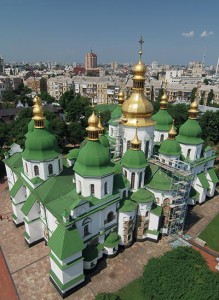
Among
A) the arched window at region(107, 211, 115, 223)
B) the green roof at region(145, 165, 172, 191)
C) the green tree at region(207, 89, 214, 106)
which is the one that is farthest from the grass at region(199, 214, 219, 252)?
the green tree at region(207, 89, 214, 106)

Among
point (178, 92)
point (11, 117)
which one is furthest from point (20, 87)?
point (178, 92)

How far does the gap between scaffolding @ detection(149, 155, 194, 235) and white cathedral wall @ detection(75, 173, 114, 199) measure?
5.70 m

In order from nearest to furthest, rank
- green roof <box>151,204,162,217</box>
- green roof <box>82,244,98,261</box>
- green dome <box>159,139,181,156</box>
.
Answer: green roof <box>82,244,98,261</box>, green roof <box>151,204,162,217</box>, green dome <box>159,139,181,156</box>

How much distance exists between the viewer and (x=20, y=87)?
88.6 meters

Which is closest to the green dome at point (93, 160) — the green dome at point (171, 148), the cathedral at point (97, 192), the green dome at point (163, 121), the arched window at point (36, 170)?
the cathedral at point (97, 192)

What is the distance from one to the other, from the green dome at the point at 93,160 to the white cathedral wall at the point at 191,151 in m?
11.5

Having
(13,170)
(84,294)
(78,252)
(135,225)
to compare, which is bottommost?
Result: (84,294)

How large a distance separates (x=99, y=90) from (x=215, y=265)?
7077 cm

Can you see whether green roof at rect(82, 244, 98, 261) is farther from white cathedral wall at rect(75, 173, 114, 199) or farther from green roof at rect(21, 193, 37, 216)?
green roof at rect(21, 193, 37, 216)

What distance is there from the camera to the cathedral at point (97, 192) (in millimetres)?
16484

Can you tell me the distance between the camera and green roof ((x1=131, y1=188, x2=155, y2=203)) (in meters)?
19.8

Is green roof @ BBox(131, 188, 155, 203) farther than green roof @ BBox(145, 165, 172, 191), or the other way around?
green roof @ BBox(145, 165, 172, 191)

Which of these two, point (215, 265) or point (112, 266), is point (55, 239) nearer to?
point (112, 266)

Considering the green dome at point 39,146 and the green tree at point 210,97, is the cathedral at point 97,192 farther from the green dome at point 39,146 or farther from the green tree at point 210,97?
the green tree at point 210,97
